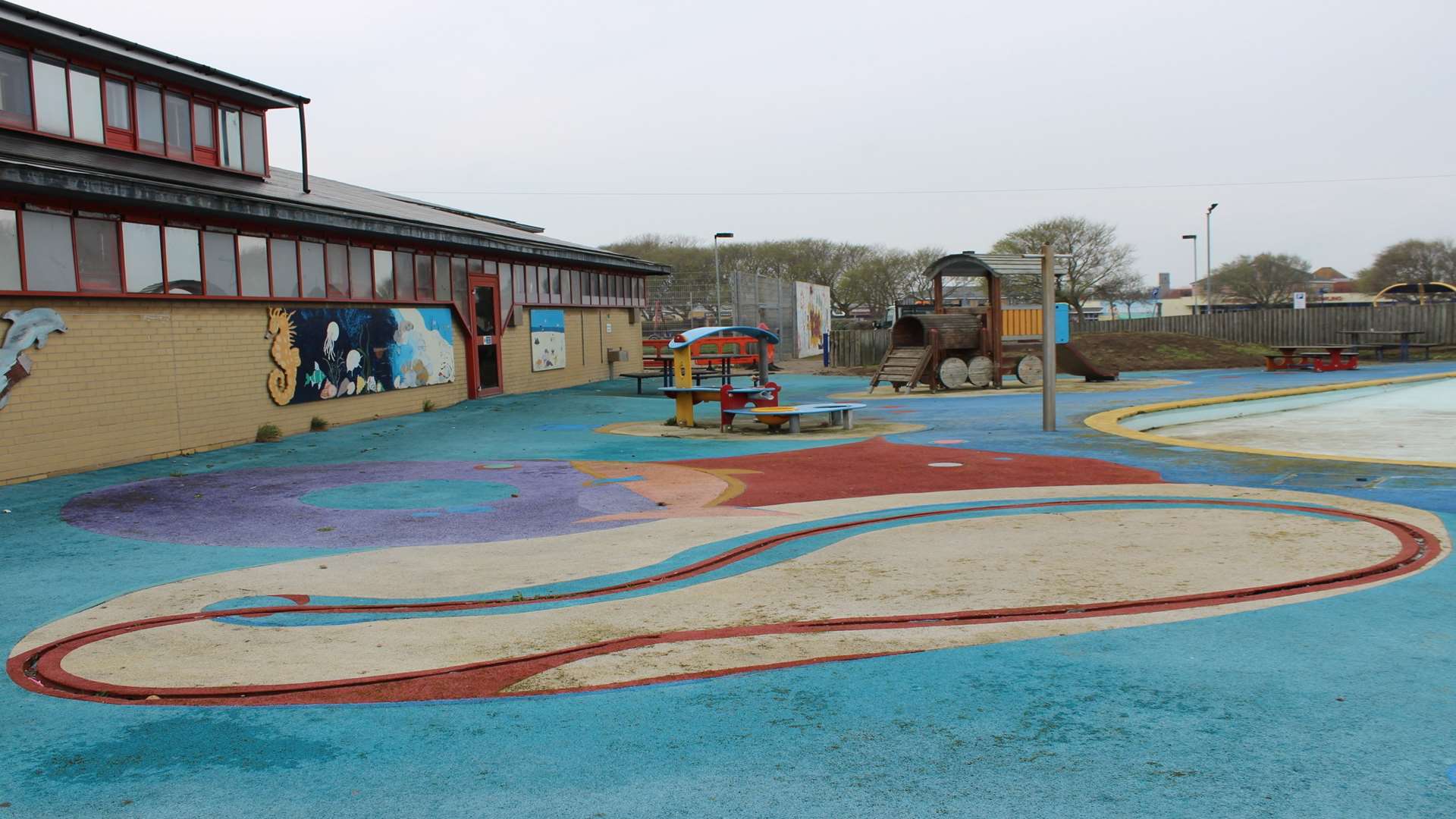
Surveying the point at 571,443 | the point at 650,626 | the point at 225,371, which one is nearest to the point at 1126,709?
the point at 650,626

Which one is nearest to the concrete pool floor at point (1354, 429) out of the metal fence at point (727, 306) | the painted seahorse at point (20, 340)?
the painted seahorse at point (20, 340)

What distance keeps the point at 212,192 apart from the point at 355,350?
5.27 meters

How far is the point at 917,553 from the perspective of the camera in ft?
26.5

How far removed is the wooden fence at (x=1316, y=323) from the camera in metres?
40.7

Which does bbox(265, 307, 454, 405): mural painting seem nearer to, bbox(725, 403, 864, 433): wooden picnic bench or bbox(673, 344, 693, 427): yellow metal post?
bbox(673, 344, 693, 427): yellow metal post

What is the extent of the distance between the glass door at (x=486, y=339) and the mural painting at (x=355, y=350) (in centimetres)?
152

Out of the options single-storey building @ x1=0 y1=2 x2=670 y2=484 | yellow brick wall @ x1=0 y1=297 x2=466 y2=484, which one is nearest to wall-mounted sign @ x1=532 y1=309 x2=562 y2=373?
single-storey building @ x1=0 y1=2 x2=670 y2=484

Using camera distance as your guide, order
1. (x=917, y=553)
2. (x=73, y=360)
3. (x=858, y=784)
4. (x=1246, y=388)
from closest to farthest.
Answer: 1. (x=858, y=784)
2. (x=917, y=553)
3. (x=73, y=360)
4. (x=1246, y=388)

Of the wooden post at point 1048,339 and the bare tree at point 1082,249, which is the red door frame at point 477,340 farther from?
the bare tree at point 1082,249

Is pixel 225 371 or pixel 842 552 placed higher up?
pixel 225 371

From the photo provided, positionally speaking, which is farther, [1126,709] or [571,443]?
[571,443]

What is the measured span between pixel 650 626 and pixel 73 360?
37.8 ft

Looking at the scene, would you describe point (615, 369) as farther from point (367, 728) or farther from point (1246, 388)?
point (367, 728)

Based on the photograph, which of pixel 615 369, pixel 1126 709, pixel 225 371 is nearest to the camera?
pixel 1126 709
